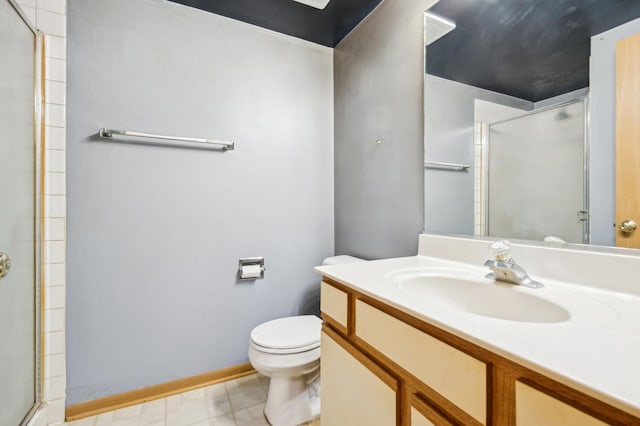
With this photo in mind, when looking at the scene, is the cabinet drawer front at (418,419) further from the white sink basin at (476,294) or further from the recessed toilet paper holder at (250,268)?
the recessed toilet paper holder at (250,268)

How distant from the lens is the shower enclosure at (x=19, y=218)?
104 cm

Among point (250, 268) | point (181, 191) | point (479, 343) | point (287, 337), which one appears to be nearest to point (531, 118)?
point (479, 343)

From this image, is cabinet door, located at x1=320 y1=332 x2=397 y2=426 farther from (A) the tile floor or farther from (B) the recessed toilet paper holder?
(B) the recessed toilet paper holder

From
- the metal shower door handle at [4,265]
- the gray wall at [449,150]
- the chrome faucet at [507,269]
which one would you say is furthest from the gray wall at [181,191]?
the chrome faucet at [507,269]

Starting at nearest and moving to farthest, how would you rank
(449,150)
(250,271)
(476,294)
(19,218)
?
1. (476,294)
2. (19,218)
3. (449,150)
4. (250,271)

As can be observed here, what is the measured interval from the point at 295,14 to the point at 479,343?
1828 mm

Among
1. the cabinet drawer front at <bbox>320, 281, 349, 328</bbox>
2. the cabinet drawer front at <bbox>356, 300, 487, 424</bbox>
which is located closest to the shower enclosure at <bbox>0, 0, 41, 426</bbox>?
the cabinet drawer front at <bbox>320, 281, 349, 328</bbox>

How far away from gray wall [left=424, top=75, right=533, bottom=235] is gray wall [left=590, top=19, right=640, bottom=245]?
337mm

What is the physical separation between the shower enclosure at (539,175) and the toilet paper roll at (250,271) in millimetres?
1237

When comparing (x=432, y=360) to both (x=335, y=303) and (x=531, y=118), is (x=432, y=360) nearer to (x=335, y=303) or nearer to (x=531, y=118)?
(x=335, y=303)

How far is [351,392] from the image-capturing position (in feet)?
2.74

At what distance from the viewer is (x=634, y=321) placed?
544 millimetres

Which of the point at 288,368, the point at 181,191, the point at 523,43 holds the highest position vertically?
the point at 523,43

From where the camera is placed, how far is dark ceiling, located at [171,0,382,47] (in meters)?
1.53
